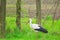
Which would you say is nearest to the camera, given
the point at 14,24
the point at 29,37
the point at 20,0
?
the point at 29,37

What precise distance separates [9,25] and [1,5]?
158 centimetres

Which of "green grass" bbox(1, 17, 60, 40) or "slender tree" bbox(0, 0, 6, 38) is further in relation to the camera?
"slender tree" bbox(0, 0, 6, 38)

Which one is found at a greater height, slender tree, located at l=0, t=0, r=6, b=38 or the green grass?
slender tree, located at l=0, t=0, r=6, b=38

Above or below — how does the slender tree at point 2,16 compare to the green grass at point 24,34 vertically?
above

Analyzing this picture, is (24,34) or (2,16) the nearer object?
(2,16)

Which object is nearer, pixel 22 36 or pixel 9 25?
pixel 22 36

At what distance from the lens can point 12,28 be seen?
38.8 feet

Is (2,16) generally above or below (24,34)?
above

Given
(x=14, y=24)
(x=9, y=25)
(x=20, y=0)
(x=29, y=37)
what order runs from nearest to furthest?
(x=29, y=37) < (x=20, y=0) < (x=9, y=25) < (x=14, y=24)

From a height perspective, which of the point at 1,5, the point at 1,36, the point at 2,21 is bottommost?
the point at 1,36

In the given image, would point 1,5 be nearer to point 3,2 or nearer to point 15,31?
point 3,2

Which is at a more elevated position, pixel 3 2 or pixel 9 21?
pixel 3 2

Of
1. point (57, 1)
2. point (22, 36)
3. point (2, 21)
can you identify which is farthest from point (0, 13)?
point (57, 1)

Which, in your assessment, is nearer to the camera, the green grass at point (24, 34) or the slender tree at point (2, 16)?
the green grass at point (24, 34)
